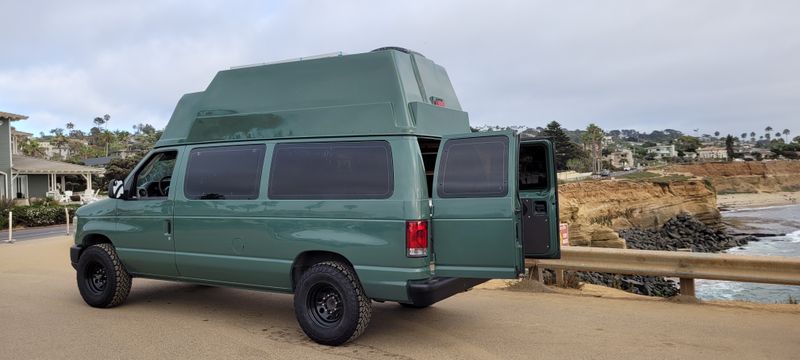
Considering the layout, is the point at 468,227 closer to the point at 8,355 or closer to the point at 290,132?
the point at 290,132

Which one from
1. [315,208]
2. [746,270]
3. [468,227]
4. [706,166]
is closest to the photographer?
[468,227]

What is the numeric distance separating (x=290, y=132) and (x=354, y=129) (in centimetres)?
81

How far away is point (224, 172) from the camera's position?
6566mm

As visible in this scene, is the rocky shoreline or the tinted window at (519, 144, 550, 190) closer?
the tinted window at (519, 144, 550, 190)

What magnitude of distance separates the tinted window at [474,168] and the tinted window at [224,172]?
2102 mm

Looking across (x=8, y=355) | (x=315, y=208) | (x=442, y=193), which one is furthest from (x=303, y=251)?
(x=8, y=355)

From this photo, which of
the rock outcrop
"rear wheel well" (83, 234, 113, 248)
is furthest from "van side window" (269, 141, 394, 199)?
the rock outcrop

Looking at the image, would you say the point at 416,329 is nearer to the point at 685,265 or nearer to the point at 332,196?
the point at 332,196

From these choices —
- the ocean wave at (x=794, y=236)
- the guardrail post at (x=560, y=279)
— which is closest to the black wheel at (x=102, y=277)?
the guardrail post at (x=560, y=279)

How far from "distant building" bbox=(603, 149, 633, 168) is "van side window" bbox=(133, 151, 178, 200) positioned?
119730 millimetres

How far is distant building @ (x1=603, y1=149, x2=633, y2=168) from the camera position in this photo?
122688 mm

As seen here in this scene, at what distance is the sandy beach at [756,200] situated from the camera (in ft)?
254

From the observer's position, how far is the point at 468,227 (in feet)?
17.4

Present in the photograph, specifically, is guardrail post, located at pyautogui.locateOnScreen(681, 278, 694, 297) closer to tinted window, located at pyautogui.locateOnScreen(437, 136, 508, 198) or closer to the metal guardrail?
the metal guardrail
